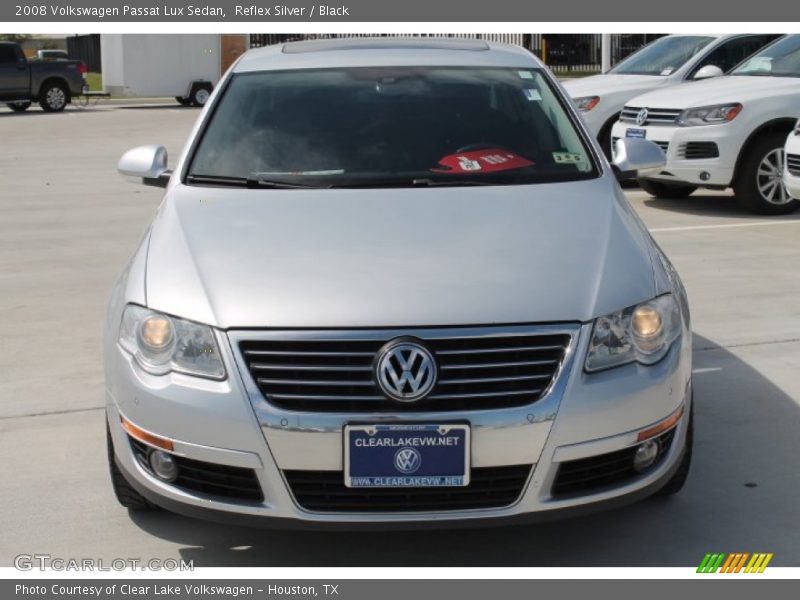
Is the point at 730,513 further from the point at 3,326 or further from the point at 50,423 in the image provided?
the point at 3,326

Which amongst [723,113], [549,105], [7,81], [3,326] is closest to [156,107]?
[7,81]

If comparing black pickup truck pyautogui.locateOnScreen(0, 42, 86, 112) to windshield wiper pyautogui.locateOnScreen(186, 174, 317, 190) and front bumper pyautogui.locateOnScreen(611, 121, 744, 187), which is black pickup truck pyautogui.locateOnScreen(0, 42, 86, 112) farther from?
windshield wiper pyautogui.locateOnScreen(186, 174, 317, 190)

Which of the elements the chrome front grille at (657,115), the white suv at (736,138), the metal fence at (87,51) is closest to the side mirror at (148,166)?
the white suv at (736,138)

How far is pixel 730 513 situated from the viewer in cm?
443

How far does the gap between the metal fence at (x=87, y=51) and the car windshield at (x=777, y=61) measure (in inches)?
1694

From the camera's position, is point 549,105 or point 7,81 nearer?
point 549,105

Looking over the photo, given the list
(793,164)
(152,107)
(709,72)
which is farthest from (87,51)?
(793,164)

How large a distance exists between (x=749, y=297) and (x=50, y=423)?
4.36 meters

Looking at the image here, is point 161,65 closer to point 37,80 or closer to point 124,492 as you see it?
point 37,80

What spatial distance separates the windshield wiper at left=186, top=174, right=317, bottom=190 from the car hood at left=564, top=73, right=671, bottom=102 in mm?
8957

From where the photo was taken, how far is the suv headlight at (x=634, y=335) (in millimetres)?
3812

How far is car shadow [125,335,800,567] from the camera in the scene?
411 cm

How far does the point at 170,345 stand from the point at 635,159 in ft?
8.79

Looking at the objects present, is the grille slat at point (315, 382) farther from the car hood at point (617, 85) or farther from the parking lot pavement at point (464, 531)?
the car hood at point (617, 85)
